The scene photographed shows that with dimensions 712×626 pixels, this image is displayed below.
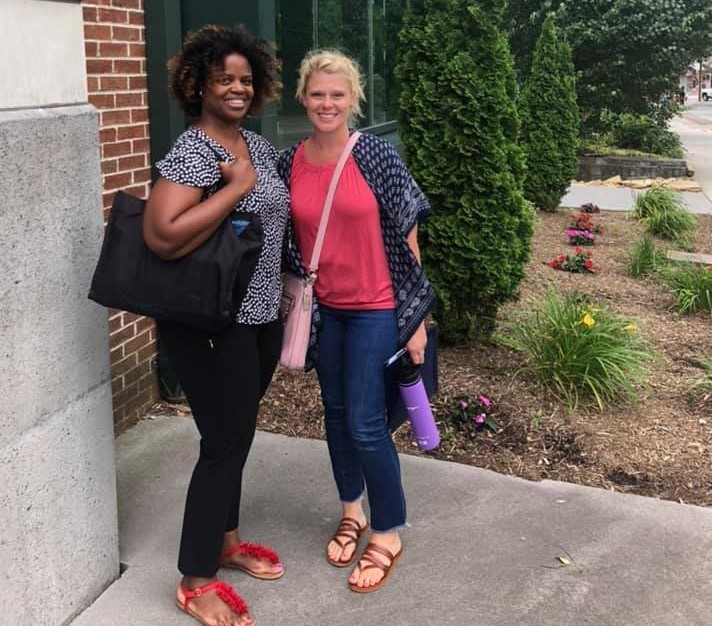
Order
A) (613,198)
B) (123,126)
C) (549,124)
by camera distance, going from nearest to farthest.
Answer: (123,126) → (549,124) → (613,198)

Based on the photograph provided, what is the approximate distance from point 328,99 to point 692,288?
4963 millimetres

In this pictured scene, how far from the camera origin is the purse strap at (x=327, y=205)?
8.84 feet

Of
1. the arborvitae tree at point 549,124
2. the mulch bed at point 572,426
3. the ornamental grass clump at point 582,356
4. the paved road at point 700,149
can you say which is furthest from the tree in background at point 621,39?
the ornamental grass clump at point 582,356

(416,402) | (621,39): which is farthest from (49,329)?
(621,39)

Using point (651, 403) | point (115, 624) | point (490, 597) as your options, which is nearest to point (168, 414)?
point (115, 624)

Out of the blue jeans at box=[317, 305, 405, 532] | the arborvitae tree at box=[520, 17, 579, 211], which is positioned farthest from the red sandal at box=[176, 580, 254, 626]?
the arborvitae tree at box=[520, 17, 579, 211]

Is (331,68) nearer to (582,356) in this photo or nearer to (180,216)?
(180,216)

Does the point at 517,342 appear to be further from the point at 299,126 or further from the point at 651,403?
the point at 299,126

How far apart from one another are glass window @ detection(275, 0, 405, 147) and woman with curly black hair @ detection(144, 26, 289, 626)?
234 centimetres

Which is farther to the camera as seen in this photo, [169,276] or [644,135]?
[644,135]

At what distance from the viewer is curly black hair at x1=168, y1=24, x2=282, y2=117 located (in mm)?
2447

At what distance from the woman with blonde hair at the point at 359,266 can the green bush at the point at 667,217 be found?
7.68 metres

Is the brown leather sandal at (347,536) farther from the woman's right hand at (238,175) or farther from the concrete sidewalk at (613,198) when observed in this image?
the concrete sidewalk at (613,198)

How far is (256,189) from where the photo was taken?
249cm
